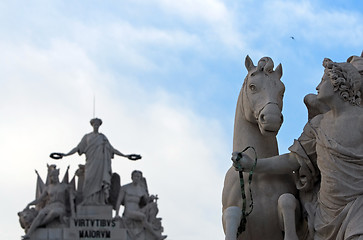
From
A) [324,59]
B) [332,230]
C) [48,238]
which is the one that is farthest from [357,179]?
[48,238]

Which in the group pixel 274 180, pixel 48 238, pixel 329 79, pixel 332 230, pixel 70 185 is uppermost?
pixel 70 185

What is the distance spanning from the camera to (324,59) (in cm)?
797

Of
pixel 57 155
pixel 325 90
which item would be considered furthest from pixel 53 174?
pixel 325 90

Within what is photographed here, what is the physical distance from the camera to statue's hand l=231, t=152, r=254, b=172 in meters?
7.94

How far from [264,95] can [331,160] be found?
2.46 ft

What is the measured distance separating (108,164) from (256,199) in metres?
25.7

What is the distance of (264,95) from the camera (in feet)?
26.2

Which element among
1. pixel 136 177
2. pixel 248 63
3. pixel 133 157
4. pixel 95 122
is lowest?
pixel 248 63

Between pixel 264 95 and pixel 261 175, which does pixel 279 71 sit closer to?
pixel 264 95

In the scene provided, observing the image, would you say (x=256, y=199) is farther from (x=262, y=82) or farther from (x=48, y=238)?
(x=48, y=238)

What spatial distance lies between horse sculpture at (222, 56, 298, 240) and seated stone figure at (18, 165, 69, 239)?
78.4ft

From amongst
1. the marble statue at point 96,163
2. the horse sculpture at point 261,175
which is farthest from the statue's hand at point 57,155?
the horse sculpture at point 261,175

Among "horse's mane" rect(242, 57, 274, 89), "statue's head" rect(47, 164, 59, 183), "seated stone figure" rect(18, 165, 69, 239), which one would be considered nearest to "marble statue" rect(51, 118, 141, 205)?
"statue's head" rect(47, 164, 59, 183)

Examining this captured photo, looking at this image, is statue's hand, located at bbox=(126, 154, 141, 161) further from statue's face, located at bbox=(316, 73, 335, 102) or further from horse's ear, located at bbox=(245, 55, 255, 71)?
statue's face, located at bbox=(316, 73, 335, 102)
